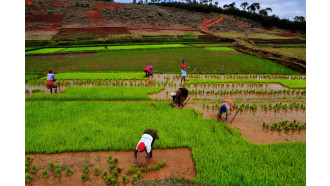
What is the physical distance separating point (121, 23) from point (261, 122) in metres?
49.1

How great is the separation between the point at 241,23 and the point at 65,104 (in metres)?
61.5

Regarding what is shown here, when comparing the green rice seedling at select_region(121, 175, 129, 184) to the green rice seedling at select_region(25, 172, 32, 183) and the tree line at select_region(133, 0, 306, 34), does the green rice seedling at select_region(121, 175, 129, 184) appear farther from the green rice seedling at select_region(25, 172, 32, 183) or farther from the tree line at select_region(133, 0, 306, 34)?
the tree line at select_region(133, 0, 306, 34)

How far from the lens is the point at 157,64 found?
735 inches

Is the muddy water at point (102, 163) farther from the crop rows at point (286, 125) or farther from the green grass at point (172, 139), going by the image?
the crop rows at point (286, 125)

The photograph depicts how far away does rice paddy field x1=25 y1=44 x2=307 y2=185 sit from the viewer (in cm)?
454

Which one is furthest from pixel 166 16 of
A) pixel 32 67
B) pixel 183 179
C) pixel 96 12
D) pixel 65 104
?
pixel 183 179

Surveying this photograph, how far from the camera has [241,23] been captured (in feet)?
195

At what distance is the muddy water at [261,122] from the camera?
635 centimetres

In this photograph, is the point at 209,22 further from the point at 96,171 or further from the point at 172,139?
the point at 96,171

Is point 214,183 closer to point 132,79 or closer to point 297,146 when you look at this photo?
point 297,146

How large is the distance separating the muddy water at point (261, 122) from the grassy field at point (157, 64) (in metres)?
8.12

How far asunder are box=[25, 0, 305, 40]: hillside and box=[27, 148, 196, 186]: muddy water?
34.9m

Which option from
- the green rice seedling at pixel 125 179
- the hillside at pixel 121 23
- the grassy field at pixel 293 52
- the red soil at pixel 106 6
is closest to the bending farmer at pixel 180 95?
the green rice seedling at pixel 125 179

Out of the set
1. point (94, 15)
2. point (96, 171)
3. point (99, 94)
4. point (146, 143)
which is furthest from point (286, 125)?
point (94, 15)
